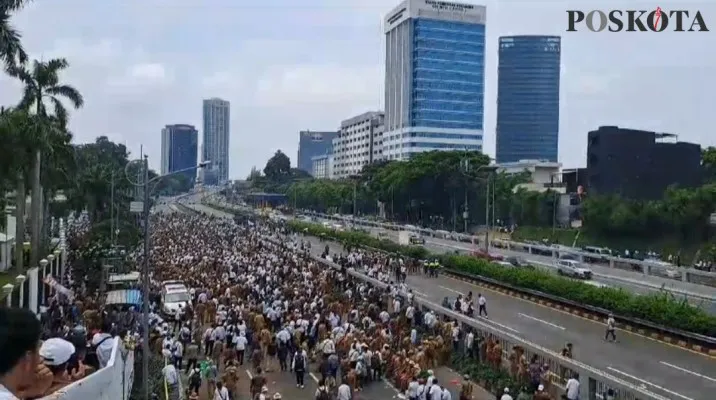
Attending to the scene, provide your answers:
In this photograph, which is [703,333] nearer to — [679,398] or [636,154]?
[679,398]

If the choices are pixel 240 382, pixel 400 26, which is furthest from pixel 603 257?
pixel 400 26

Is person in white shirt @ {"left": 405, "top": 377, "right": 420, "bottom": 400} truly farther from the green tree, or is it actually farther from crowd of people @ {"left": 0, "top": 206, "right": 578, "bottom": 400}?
the green tree

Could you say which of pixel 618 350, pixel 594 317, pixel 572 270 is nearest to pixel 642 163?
pixel 572 270

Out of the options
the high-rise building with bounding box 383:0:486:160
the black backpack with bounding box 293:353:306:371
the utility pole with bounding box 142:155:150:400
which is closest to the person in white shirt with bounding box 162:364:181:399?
the utility pole with bounding box 142:155:150:400

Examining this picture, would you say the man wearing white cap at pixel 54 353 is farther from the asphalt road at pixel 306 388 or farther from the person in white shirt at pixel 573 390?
the asphalt road at pixel 306 388

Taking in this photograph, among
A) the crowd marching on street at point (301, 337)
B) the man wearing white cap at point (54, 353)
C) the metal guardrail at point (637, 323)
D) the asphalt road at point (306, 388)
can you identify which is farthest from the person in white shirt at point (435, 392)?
the metal guardrail at point (637, 323)
